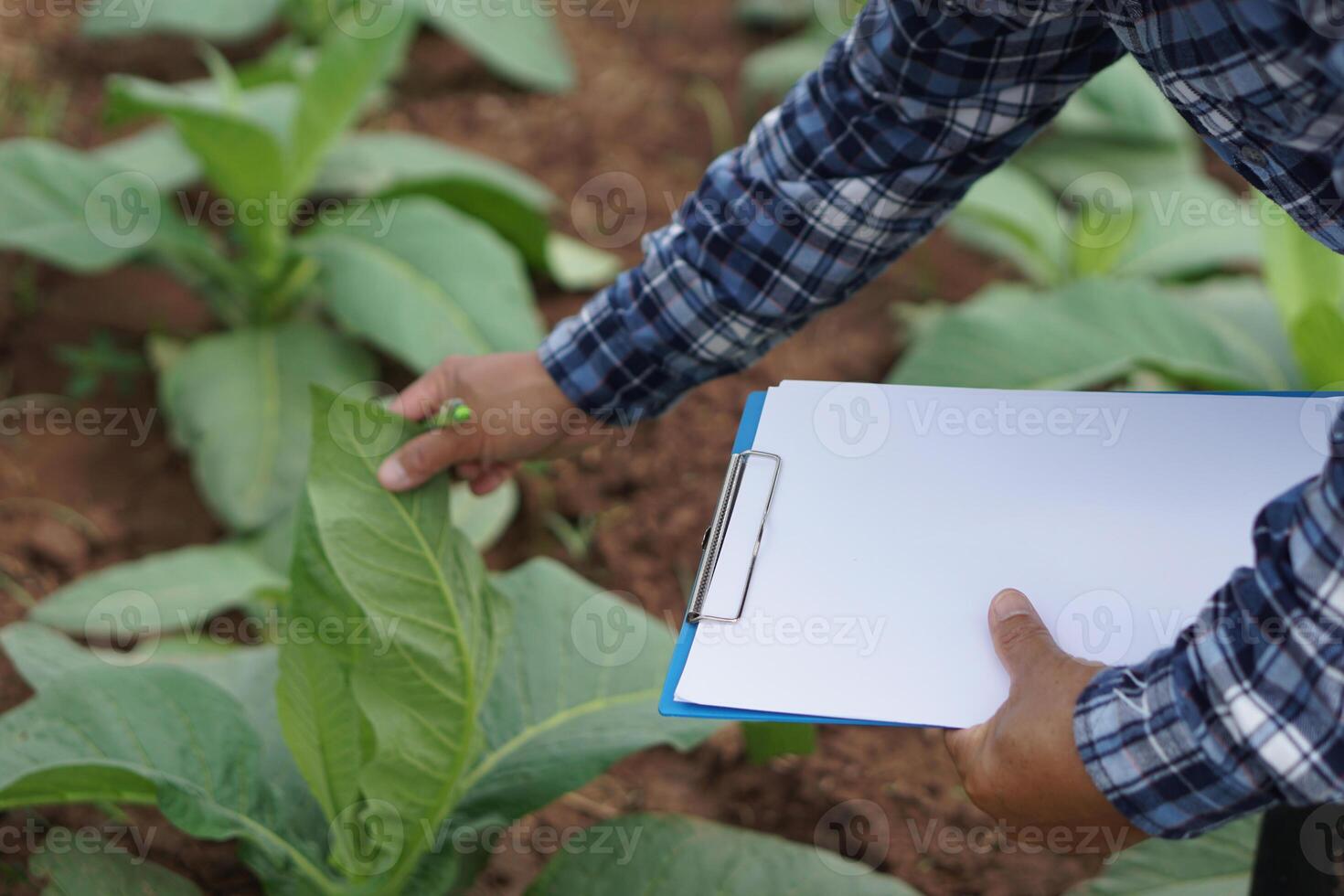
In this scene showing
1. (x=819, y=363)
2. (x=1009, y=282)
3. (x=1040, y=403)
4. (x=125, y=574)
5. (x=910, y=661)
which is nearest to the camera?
(x=910, y=661)

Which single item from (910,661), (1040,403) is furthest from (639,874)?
(1040,403)

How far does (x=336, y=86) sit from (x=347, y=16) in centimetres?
81

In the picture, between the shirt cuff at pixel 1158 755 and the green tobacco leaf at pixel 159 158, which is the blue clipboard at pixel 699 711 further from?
the green tobacco leaf at pixel 159 158

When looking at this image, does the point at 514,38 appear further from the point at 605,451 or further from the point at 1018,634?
the point at 1018,634

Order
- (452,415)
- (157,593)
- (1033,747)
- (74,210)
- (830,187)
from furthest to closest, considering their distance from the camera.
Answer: (74,210) < (157,593) < (452,415) < (830,187) < (1033,747)

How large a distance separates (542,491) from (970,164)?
3.75 feet

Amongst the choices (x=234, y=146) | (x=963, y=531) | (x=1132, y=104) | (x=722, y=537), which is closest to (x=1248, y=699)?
(x=963, y=531)

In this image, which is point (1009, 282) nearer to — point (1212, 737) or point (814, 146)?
point (814, 146)

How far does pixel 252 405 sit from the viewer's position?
2.08 meters

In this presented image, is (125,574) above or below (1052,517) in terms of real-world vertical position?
below

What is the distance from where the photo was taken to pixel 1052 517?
1.04 meters

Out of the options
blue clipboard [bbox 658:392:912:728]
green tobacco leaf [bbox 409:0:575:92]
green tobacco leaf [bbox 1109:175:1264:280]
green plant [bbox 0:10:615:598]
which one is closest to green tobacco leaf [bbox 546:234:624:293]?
green plant [bbox 0:10:615:598]

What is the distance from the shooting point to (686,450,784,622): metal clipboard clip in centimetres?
100

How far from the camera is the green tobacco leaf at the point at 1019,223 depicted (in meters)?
2.39
